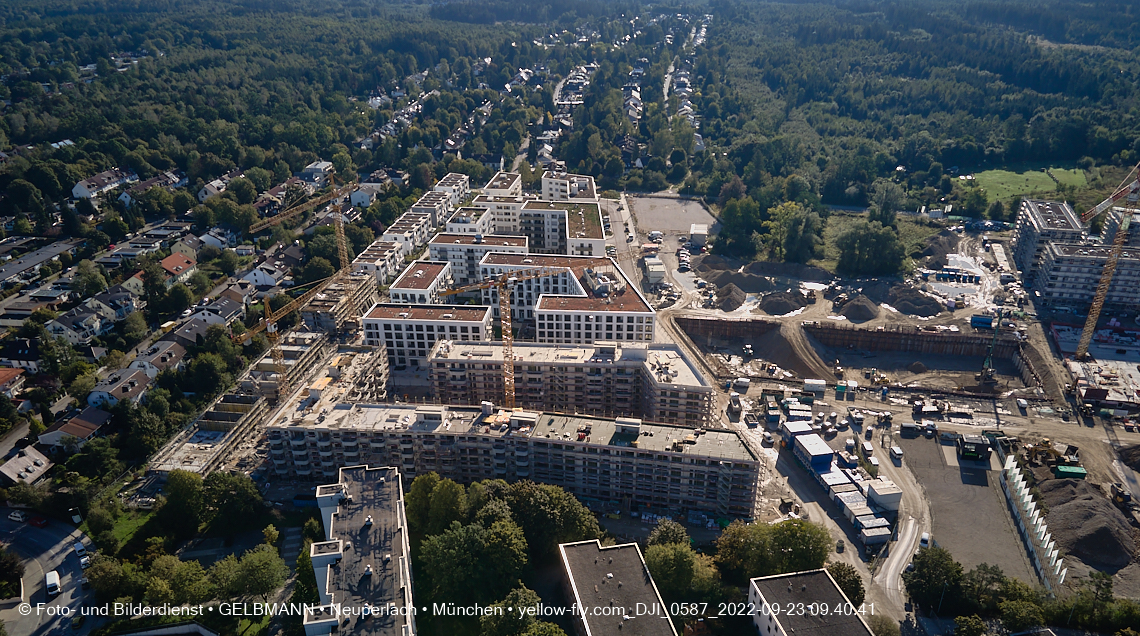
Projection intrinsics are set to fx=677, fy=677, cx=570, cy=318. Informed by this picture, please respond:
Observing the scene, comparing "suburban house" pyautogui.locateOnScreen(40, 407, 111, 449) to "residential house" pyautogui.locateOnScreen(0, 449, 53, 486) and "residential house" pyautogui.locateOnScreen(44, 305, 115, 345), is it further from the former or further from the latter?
"residential house" pyautogui.locateOnScreen(44, 305, 115, 345)

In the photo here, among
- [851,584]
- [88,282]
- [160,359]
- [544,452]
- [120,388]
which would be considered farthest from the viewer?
[88,282]

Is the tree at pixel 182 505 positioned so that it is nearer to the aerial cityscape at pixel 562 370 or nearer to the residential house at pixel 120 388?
the aerial cityscape at pixel 562 370

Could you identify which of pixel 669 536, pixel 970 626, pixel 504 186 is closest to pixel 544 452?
pixel 669 536

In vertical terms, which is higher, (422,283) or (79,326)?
(422,283)

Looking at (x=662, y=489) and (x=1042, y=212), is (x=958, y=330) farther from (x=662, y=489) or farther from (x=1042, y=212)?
(x=662, y=489)

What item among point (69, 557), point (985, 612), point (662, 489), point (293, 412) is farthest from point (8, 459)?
point (985, 612)

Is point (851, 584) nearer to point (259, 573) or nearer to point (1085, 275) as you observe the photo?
point (259, 573)

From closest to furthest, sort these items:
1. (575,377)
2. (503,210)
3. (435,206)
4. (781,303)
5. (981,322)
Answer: (575,377), (981,322), (781,303), (503,210), (435,206)
